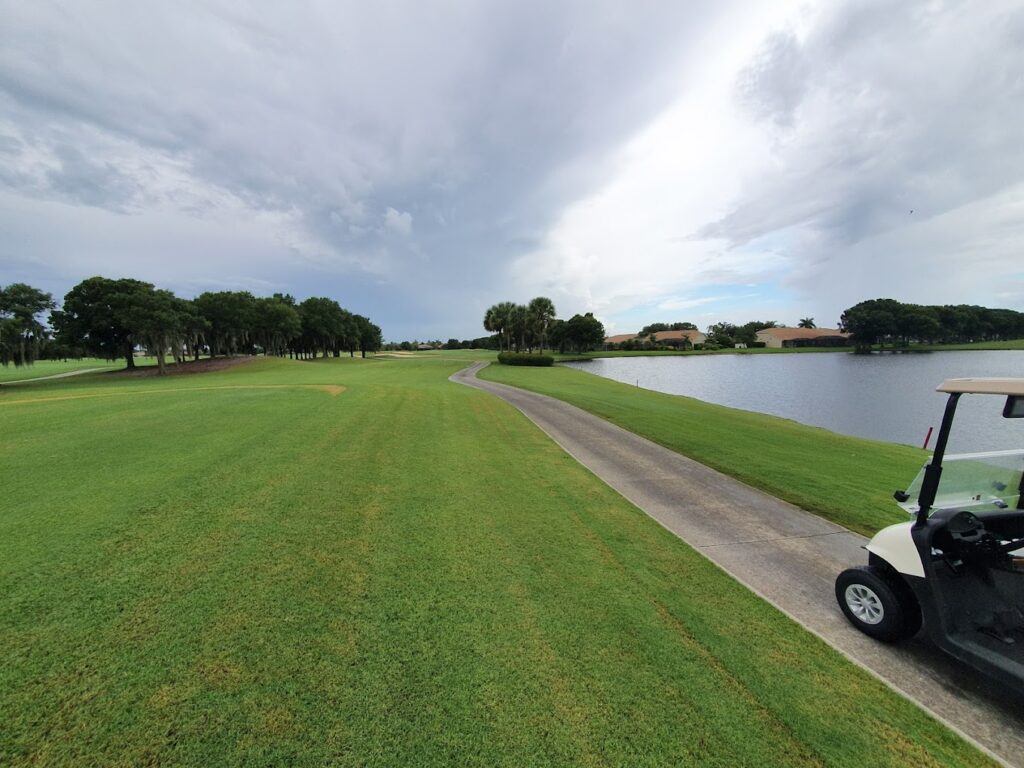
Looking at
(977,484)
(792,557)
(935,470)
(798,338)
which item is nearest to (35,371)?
(792,557)

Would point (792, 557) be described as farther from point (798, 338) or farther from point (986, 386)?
point (798, 338)

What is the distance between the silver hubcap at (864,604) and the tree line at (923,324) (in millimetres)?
136318

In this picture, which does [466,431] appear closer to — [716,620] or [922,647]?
[716,620]

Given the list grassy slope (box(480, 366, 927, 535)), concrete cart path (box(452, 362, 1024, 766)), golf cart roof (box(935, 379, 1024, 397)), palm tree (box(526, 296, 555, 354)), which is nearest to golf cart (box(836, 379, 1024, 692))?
golf cart roof (box(935, 379, 1024, 397))

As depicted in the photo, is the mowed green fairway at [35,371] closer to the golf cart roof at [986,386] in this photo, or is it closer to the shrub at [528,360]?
the shrub at [528,360]

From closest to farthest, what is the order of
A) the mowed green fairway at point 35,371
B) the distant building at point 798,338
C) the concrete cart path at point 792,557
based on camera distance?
the concrete cart path at point 792,557 → the mowed green fairway at point 35,371 → the distant building at point 798,338

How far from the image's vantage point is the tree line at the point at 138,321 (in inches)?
1404

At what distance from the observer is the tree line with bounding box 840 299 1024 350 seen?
107m

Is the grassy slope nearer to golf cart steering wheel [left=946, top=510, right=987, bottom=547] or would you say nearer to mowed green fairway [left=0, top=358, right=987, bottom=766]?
golf cart steering wheel [left=946, top=510, right=987, bottom=547]

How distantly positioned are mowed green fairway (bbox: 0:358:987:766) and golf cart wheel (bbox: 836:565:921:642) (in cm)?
65

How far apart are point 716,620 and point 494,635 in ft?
7.63

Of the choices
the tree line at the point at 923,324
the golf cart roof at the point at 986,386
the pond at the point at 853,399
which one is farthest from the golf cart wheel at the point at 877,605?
the tree line at the point at 923,324

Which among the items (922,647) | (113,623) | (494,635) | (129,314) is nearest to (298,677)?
(494,635)

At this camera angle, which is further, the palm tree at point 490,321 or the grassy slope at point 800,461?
the palm tree at point 490,321
